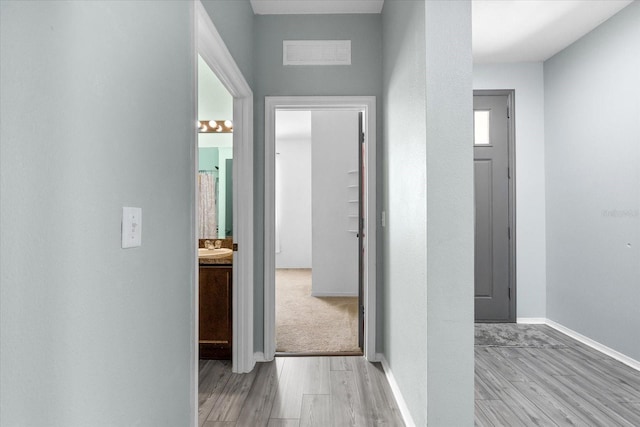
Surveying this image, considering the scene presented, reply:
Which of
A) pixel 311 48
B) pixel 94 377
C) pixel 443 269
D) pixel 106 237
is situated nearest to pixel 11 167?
pixel 106 237

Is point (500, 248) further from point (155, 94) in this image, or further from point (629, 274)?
point (155, 94)

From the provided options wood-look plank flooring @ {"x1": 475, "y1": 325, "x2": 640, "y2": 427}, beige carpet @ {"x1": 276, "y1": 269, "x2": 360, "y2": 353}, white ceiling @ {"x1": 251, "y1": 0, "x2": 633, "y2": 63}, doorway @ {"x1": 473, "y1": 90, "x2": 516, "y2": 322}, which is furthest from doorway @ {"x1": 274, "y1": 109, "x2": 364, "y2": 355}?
doorway @ {"x1": 473, "y1": 90, "x2": 516, "y2": 322}

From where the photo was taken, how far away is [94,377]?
0.92 m

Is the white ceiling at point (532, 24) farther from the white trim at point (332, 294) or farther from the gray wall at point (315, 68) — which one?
the white trim at point (332, 294)

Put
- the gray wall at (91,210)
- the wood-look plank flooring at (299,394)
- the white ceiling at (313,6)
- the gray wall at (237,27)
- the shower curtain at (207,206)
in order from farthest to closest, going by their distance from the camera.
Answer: the shower curtain at (207,206), the white ceiling at (313,6), the wood-look plank flooring at (299,394), the gray wall at (237,27), the gray wall at (91,210)

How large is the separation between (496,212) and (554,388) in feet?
6.34

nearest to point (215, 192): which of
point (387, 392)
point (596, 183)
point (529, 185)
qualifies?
point (387, 392)

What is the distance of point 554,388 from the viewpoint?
2.51m

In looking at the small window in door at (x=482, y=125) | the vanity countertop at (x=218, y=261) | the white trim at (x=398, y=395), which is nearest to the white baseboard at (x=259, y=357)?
the vanity countertop at (x=218, y=261)

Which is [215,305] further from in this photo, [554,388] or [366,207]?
[554,388]

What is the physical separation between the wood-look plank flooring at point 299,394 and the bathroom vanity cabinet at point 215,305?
0.20m

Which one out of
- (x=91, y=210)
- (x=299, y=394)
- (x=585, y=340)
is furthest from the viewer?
(x=585, y=340)

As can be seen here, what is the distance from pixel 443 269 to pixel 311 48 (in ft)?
7.15

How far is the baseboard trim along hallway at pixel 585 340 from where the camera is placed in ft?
9.53
